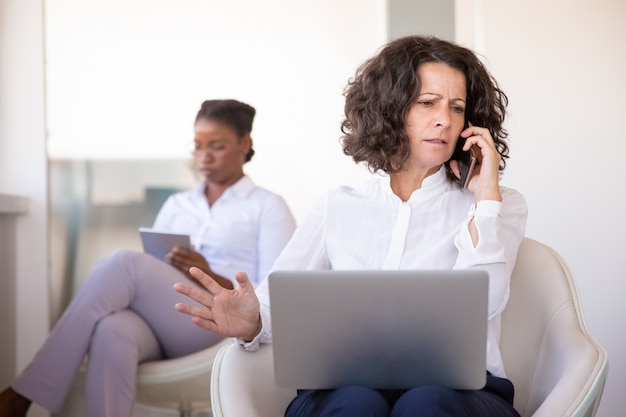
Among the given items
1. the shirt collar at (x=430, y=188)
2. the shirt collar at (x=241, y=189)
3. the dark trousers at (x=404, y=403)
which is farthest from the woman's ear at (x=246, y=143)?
the dark trousers at (x=404, y=403)

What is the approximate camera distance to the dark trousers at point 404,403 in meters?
1.61

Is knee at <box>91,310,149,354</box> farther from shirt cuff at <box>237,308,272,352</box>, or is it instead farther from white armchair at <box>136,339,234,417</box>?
shirt cuff at <box>237,308,272,352</box>

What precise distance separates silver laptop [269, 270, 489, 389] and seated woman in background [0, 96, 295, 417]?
4.35 feet

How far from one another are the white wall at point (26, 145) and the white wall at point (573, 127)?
6.26 feet

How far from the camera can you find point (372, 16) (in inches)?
154

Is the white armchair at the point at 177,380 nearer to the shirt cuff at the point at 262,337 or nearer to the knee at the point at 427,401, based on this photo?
the shirt cuff at the point at 262,337

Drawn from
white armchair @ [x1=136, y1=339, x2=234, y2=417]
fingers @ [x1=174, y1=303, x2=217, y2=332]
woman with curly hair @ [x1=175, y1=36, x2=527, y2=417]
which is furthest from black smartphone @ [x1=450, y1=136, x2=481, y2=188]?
white armchair @ [x1=136, y1=339, x2=234, y2=417]

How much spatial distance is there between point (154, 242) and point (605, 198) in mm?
1716

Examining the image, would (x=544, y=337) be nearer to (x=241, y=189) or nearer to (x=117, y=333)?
(x=117, y=333)

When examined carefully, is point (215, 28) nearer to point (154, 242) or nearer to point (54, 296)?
point (154, 242)

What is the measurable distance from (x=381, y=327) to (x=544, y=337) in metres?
0.60

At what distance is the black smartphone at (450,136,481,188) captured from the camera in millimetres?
2066

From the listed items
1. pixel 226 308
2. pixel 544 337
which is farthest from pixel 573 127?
pixel 226 308

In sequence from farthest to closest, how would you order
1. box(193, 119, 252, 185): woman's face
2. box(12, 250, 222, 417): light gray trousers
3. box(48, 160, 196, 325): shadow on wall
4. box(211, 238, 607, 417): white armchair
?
box(48, 160, 196, 325): shadow on wall < box(193, 119, 252, 185): woman's face < box(12, 250, 222, 417): light gray trousers < box(211, 238, 607, 417): white armchair
